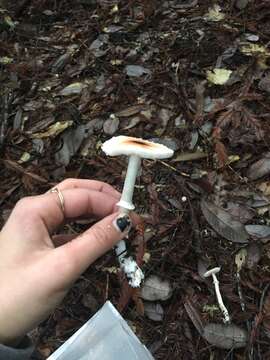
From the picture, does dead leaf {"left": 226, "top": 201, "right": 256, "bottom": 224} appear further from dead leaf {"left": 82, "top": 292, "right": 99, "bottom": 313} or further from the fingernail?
the fingernail

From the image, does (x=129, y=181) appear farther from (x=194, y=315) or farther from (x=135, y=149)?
(x=194, y=315)

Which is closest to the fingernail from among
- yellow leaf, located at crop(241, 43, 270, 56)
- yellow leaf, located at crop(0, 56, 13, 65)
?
yellow leaf, located at crop(241, 43, 270, 56)

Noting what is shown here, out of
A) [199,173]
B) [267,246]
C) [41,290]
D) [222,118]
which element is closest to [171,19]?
[222,118]

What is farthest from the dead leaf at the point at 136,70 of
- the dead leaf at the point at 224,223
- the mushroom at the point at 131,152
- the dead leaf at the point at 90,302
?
the mushroom at the point at 131,152

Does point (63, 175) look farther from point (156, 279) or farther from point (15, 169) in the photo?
point (156, 279)

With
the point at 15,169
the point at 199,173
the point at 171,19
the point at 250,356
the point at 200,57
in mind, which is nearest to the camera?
the point at 250,356

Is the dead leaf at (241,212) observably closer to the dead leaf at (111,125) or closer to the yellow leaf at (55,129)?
the dead leaf at (111,125)
